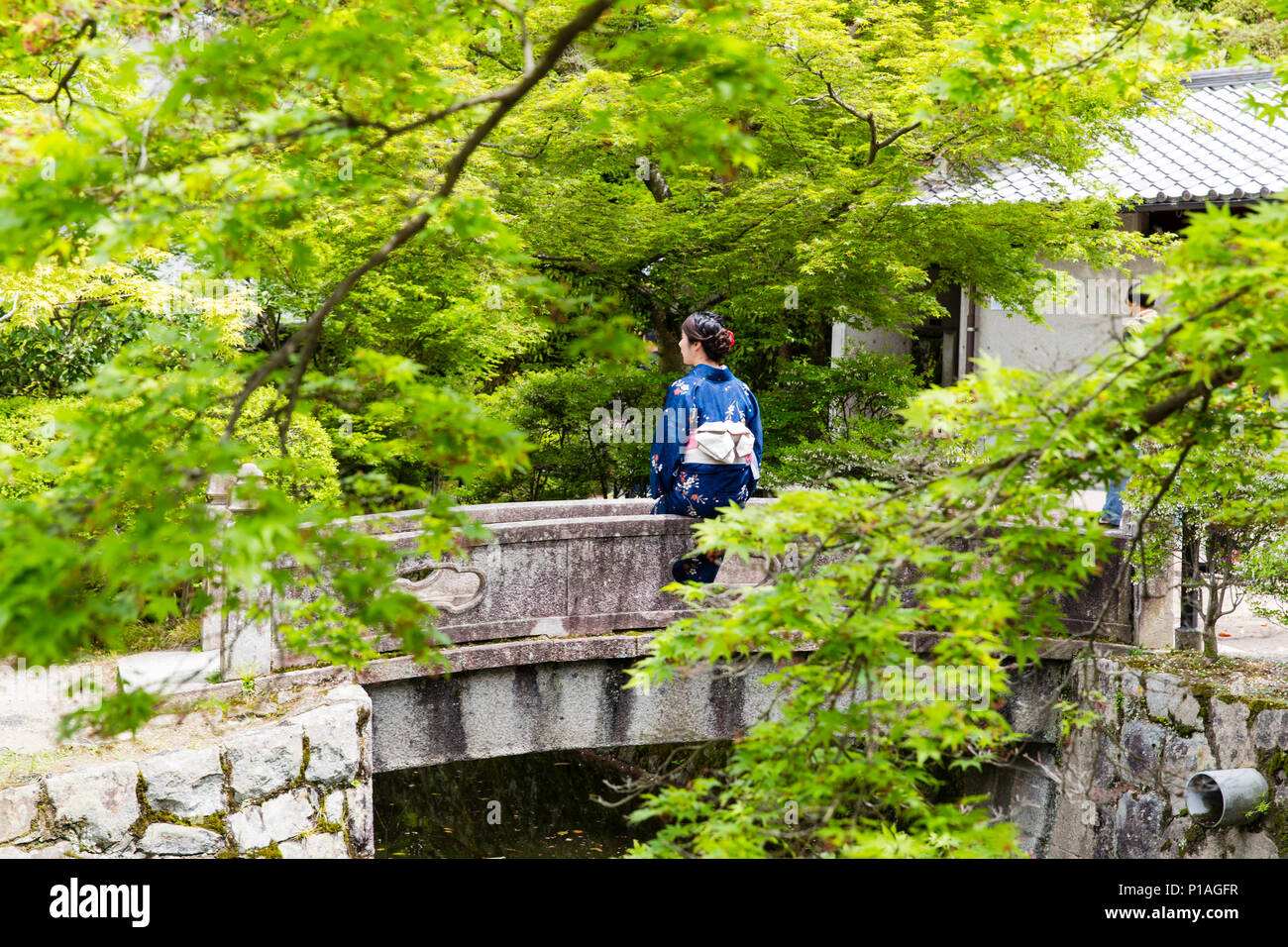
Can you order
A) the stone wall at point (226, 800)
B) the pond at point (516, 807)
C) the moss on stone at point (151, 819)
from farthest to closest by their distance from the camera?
1. the pond at point (516, 807)
2. the moss on stone at point (151, 819)
3. the stone wall at point (226, 800)

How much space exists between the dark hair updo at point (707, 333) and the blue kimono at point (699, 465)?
0.13 metres

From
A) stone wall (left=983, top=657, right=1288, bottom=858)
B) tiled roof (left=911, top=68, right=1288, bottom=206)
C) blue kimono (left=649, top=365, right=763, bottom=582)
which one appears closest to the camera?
blue kimono (left=649, top=365, right=763, bottom=582)

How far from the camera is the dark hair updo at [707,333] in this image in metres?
7.04

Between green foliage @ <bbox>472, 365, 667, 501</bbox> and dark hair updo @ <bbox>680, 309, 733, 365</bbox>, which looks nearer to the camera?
dark hair updo @ <bbox>680, 309, 733, 365</bbox>

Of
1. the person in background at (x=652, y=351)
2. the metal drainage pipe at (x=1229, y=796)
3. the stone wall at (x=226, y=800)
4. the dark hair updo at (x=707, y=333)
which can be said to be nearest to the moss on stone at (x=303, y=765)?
the stone wall at (x=226, y=800)

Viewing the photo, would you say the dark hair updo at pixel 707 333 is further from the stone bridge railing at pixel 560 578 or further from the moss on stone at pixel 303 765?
the moss on stone at pixel 303 765

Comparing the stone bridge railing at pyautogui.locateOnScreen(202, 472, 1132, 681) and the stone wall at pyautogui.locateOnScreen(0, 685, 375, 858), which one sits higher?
the stone bridge railing at pyautogui.locateOnScreen(202, 472, 1132, 681)

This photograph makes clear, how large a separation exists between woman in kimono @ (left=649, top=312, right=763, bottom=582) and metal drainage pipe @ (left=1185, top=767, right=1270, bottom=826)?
3.57 metres

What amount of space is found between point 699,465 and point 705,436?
0.36 m

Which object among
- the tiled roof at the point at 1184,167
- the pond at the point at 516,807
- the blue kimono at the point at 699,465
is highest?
the tiled roof at the point at 1184,167

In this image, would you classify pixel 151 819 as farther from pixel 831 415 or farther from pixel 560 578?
pixel 831 415

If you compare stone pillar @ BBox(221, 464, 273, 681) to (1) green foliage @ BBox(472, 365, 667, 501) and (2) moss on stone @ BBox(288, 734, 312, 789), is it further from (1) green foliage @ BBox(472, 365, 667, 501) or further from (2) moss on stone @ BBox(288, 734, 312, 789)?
(1) green foliage @ BBox(472, 365, 667, 501)

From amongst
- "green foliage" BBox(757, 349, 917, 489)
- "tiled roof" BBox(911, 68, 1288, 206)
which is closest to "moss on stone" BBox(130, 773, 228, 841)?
"green foliage" BBox(757, 349, 917, 489)

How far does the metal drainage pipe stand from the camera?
7199 mm
